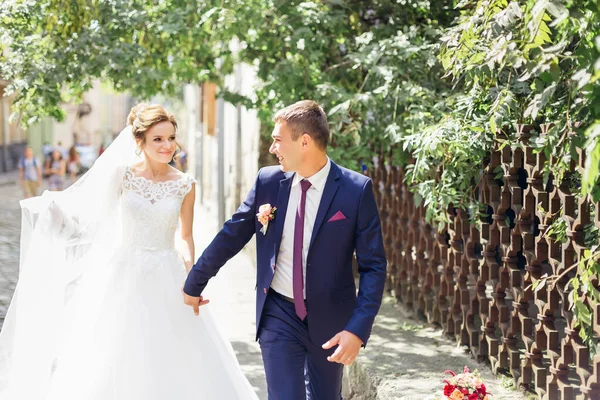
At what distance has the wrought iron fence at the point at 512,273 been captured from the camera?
435 cm

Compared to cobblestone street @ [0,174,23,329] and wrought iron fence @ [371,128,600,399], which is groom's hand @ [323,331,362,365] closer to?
wrought iron fence @ [371,128,600,399]

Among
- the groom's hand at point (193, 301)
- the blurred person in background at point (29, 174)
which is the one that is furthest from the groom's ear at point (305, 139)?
the blurred person in background at point (29, 174)

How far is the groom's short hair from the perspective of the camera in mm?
3781

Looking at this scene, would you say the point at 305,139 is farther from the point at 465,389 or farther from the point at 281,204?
the point at 465,389

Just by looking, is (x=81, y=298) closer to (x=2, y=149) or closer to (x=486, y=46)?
(x=486, y=46)

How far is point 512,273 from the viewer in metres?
5.18

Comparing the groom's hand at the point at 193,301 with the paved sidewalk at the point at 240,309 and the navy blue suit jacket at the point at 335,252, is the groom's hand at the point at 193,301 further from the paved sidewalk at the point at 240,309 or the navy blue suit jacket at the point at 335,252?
the navy blue suit jacket at the point at 335,252

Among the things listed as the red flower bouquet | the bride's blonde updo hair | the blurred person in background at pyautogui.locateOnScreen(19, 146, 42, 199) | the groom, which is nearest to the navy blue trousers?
the groom

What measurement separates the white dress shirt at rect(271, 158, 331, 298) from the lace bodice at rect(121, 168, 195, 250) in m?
1.33

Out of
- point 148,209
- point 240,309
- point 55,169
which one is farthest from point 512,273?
point 55,169

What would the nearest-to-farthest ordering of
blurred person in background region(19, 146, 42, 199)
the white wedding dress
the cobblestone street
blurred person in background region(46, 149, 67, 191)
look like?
the white wedding dress
the cobblestone street
blurred person in background region(19, 146, 42, 199)
blurred person in background region(46, 149, 67, 191)

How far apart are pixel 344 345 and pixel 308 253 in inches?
18.2

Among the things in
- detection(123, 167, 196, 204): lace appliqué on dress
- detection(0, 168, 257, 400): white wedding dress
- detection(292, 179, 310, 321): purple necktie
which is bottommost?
detection(0, 168, 257, 400): white wedding dress

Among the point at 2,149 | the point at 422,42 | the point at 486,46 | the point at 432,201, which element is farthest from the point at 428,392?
the point at 2,149
